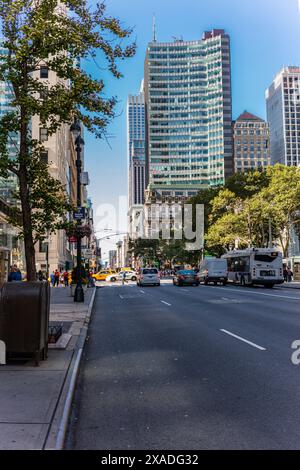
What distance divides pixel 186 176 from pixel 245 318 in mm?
162189

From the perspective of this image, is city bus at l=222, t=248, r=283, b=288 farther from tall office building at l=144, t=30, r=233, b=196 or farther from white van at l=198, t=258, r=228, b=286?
tall office building at l=144, t=30, r=233, b=196

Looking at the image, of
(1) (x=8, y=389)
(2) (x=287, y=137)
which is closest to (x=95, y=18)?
(1) (x=8, y=389)

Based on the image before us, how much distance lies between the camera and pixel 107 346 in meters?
9.83

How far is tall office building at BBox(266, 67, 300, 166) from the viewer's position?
606 ft

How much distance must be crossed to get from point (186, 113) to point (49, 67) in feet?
554

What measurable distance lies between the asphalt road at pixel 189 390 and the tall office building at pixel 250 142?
16759cm

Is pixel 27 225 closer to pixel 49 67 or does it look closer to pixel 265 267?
pixel 49 67

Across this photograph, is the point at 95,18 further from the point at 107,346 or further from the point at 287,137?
the point at 287,137

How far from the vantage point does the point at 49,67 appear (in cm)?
985

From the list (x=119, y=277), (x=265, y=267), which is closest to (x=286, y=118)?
(x=119, y=277)

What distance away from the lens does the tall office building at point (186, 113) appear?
560 feet

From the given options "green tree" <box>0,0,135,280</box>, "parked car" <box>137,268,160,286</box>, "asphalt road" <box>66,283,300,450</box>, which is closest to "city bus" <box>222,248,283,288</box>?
"parked car" <box>137,268,160,286</box>

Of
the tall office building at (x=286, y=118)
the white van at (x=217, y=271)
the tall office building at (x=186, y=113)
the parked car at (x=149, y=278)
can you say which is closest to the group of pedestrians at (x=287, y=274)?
the white van at (x=217, y=271)

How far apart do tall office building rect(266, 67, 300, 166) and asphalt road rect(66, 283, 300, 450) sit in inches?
7317
